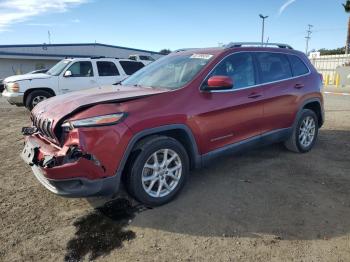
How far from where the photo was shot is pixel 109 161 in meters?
3.36

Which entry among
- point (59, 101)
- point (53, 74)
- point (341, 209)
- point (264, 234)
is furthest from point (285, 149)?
point (53, 74)

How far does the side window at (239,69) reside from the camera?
4462 millimetres

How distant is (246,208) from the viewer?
386cm

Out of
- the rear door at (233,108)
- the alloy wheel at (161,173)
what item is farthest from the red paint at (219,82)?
the alloy wheel at (161,173)

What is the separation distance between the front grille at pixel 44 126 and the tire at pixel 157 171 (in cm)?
90

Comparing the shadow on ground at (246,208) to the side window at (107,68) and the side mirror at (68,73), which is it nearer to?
the side mirror at (68,73)

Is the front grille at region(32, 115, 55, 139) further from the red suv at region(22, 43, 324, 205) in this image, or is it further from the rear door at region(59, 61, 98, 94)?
the rear door at region(59, 61, 98, 94)

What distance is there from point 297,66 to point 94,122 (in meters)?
3.87

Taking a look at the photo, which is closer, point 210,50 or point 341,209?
point 341,209

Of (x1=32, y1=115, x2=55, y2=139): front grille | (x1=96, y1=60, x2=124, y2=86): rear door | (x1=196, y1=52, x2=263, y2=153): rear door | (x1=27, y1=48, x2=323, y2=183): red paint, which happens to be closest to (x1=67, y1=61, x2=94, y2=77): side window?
(x1=96, y1=60, x2=124, y2=86): rear door

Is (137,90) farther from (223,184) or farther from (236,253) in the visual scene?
(236,253)

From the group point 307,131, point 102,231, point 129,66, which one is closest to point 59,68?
point 129,66

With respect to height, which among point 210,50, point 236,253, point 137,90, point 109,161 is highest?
point 210,50

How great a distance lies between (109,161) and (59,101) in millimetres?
1079
